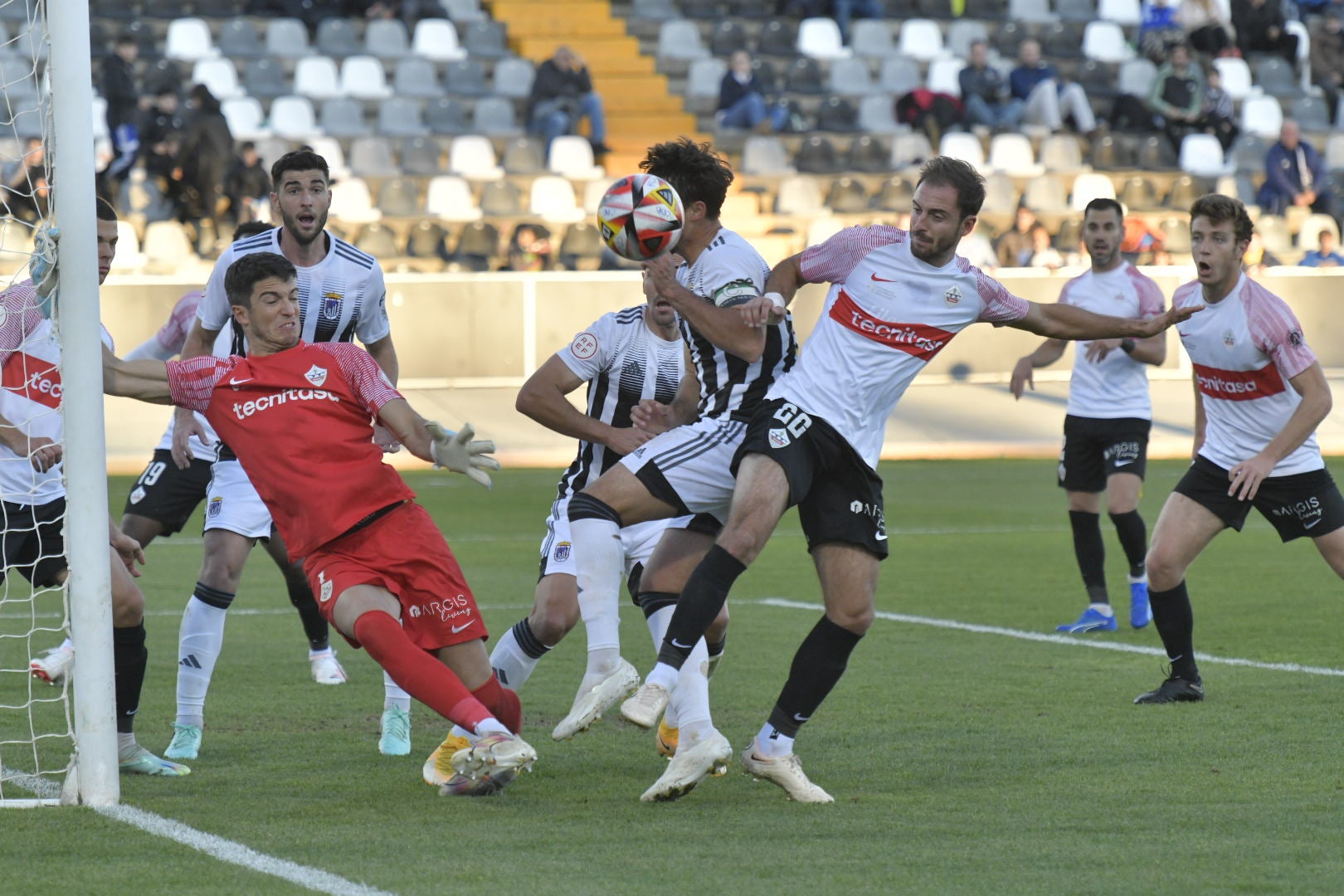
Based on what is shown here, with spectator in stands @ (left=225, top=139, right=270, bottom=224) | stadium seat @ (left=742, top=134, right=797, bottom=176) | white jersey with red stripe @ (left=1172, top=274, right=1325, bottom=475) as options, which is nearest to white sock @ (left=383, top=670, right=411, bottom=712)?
white jersey with red stripe @ (left=1172, top=274, right=1325, bottom=475)

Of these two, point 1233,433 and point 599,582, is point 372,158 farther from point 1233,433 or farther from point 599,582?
point 599,582

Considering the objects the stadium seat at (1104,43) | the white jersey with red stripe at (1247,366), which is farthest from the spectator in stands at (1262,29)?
the white jersey with red stripe at (1247,366)

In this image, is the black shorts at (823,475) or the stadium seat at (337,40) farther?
the stadium seat at (337,40)

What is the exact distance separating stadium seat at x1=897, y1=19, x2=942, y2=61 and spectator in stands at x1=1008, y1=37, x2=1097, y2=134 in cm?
164

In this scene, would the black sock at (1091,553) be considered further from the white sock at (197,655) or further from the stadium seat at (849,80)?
the stadium seat at (849,80)

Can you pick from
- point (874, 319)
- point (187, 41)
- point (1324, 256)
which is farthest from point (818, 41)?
Answer: point (874, 319)

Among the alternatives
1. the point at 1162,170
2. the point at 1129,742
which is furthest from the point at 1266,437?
the point at 1162,170

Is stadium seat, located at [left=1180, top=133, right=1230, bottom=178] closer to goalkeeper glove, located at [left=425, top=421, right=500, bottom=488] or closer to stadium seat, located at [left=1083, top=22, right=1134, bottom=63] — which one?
stadium seat, located at [left=1083, top=22, right=1134, bottom=63]

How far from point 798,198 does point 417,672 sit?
19.8m

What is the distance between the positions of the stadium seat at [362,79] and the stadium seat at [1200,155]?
11.7 meters

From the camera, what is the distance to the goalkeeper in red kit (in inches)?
211

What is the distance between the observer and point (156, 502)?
815cm

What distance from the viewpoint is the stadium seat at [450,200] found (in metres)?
23.2

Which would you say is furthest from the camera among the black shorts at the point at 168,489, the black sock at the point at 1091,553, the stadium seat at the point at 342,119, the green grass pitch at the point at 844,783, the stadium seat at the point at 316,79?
the stadium seat at the point at 316,79
